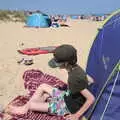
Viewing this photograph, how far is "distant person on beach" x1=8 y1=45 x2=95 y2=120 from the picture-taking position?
441 centimetres

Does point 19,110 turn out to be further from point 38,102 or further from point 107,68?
point 107,68

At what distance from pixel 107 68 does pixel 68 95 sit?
1.79 feet

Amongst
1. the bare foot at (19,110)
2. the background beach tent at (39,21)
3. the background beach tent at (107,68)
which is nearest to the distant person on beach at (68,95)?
the bare foot at (19,110)

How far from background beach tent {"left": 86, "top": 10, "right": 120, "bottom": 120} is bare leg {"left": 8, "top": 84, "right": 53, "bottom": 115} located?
0.55 m

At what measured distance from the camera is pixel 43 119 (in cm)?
493

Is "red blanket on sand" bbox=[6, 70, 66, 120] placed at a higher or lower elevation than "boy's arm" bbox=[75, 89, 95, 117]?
lower

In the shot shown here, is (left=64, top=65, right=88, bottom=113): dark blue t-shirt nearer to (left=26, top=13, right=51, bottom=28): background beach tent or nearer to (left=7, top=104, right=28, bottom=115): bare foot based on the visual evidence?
(left=7, top=104, right=28, bottom=115): bare foot

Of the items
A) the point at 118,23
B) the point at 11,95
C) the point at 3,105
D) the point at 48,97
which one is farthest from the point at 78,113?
the point at 11,95

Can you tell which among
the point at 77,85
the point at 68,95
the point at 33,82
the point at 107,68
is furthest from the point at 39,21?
the point at 77,85

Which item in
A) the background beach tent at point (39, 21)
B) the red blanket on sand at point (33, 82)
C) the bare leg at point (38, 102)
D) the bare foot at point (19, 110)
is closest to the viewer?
the bare leg at point (38, 102)

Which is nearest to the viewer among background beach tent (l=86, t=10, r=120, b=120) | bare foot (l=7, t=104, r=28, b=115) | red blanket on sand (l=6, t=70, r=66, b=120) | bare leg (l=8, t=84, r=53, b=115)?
background beach tent (l=86, t=10, r=120, b=120)

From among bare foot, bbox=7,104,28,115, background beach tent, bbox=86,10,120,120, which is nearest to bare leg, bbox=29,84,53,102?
bare foot, bbox=7,104,28,115

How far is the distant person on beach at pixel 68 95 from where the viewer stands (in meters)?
4.41

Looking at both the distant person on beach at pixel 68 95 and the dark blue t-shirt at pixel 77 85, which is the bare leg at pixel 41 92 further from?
the dark blue t-shirt at pixel 77 85
